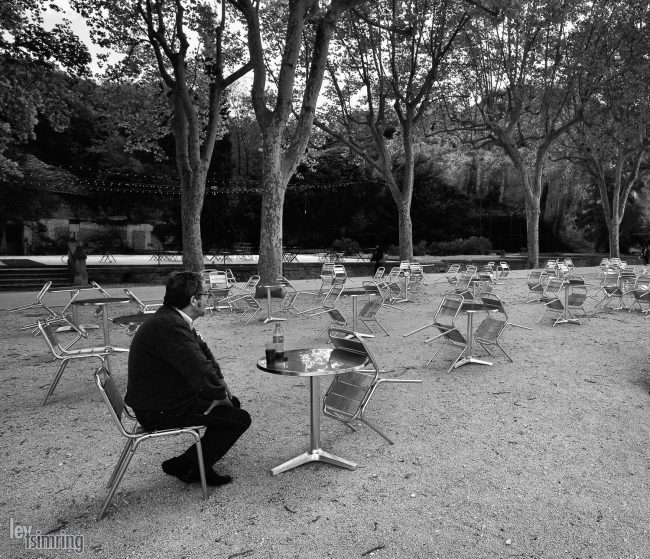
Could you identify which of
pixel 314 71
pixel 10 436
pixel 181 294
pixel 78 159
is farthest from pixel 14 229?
pixel 181 294

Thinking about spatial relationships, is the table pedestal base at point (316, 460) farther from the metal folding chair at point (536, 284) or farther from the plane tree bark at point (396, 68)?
the plane tree bark at point (396, 68)

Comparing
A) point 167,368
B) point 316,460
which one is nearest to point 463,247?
point 316,460

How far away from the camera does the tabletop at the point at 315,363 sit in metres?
3.04

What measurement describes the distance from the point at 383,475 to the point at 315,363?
2.72 ft

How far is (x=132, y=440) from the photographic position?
9.09ft

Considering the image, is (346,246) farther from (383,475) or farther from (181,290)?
(181,290)

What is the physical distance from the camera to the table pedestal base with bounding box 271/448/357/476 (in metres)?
3.30

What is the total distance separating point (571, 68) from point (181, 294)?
18625mm

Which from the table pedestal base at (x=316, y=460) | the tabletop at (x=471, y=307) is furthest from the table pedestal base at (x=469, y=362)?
the table pedestal base at (x=316, y=460)

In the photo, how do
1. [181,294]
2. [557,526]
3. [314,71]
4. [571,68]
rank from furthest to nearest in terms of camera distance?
1. [571,68]
2. [314,71]
3. [181,294]
4. [557,526]

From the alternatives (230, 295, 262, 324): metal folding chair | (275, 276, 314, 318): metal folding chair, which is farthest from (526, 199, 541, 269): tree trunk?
(230, 295, 262, 324): metal folding chair

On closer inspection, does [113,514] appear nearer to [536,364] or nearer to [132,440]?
[132,440]

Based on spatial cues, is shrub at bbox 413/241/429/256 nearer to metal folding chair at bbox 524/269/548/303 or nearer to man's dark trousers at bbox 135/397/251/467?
metal folding chair at bbox 524/269/548/303

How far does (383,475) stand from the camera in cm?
323
